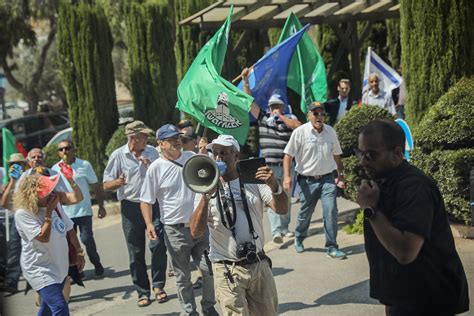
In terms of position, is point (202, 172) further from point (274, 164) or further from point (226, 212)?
point (274, 164)

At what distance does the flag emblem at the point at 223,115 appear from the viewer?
9.02 metres

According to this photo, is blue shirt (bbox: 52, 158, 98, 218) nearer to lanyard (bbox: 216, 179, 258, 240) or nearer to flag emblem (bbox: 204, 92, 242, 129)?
flag emblem (bbox: 204, 92, 242, 129)

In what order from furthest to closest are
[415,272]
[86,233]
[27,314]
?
[86,233], [27,314], [415,272]

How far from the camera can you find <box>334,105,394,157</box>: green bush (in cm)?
1024

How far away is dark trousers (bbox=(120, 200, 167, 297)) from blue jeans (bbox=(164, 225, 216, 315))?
26.7 inches

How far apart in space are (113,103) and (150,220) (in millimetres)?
9736

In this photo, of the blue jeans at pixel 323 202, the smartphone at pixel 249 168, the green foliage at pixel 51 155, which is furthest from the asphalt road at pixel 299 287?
the green foliage at pixel 51 155

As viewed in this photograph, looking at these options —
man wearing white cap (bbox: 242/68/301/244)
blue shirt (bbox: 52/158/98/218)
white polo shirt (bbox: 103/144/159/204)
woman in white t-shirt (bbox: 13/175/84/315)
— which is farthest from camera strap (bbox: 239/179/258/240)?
man wearing white cap (bbox: 242/68/301/244)

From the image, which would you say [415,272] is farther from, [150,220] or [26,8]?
[26,8]

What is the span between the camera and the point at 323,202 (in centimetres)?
923

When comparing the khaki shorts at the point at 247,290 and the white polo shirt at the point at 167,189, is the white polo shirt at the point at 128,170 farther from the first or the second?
the khaki shorts at the point at 247,290

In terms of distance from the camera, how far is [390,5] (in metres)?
14.9

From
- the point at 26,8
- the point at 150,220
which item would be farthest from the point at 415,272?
the point at 26,8

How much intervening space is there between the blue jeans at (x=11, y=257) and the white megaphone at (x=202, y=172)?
3.68 m
